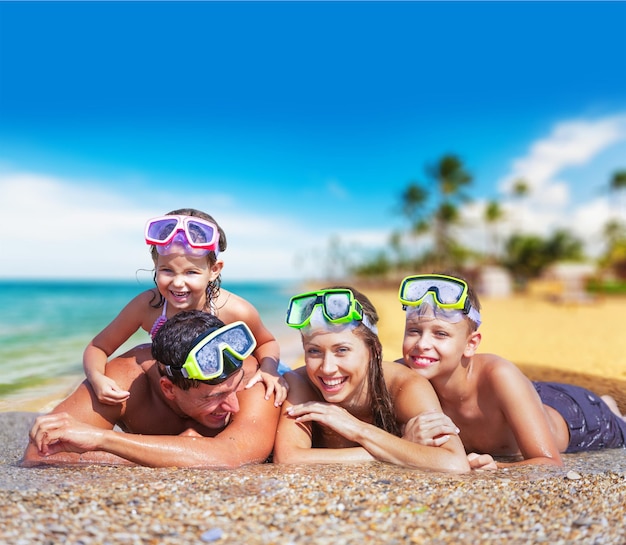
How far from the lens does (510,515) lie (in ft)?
10.4

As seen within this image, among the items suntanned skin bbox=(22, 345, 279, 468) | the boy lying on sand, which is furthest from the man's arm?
the boy lying on sand

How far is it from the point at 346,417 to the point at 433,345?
87cm

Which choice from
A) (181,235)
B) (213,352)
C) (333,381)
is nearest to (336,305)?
(333,381)

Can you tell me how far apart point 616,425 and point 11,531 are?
16.5 feet

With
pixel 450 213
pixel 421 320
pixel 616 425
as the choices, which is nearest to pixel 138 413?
pixel 421 320

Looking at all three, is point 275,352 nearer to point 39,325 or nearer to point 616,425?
point 616,425

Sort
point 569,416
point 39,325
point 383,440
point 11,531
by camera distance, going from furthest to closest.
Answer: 1. point 39,325
2. point 569,416
3. point 383,440
4. point 11,531

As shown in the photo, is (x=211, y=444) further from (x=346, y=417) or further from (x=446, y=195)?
(x=446, y=195)

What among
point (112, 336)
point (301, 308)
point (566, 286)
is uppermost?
point (566, 286)

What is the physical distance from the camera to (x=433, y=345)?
177 inches

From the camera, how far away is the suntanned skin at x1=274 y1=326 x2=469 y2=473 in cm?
402

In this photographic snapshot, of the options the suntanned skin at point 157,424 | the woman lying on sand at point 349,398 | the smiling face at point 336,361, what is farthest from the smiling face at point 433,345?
the suntanned skin at point 157,424

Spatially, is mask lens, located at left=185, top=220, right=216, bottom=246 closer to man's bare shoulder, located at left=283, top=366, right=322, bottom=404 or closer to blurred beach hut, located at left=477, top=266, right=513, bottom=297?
man's bare shoulder, located at left=283, top=366, right=322, bottom=404

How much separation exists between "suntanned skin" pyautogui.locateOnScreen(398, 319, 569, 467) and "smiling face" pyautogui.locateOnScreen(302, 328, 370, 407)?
20.6 inches
